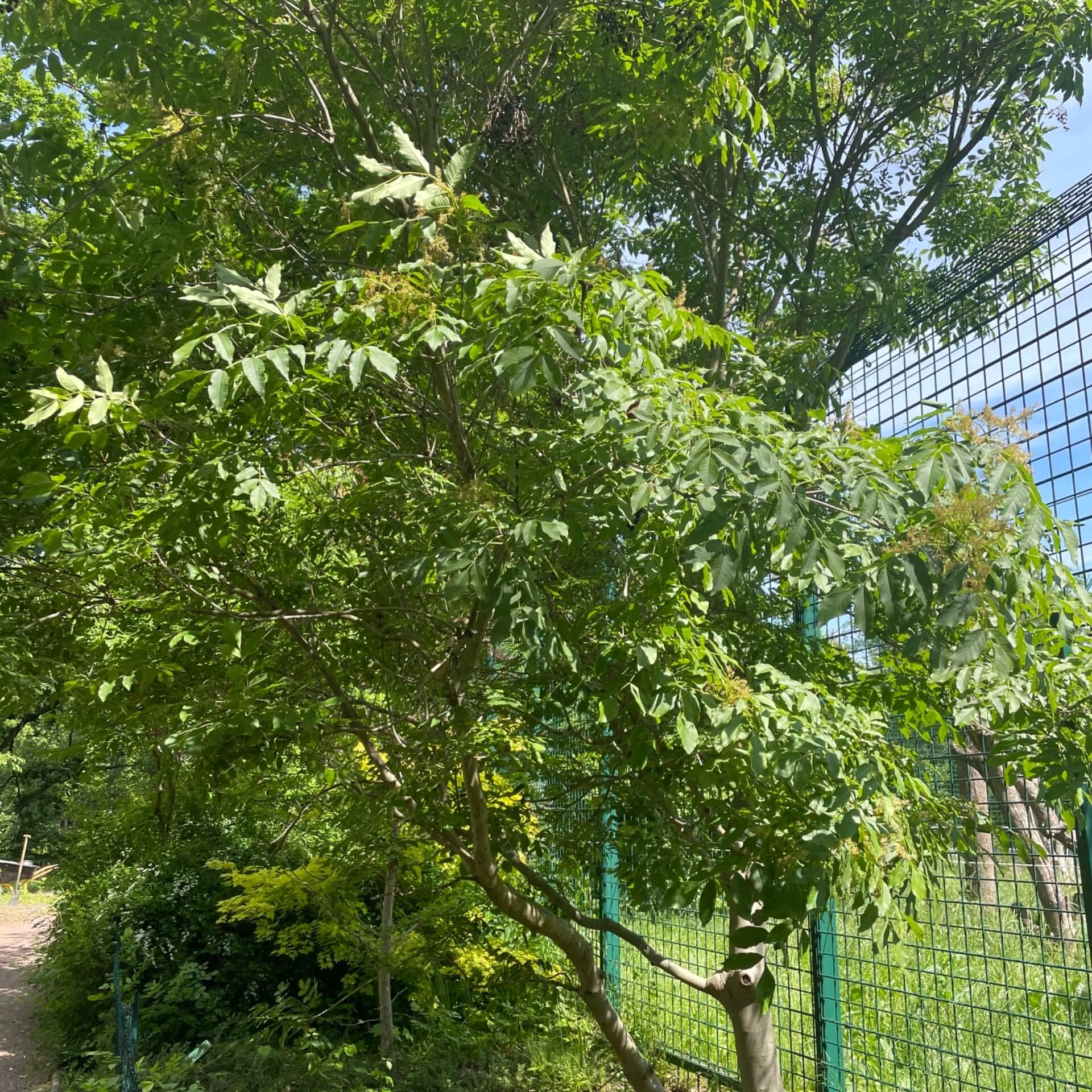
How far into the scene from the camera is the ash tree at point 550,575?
183 centimetres

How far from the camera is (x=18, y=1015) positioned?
8516 millimetres

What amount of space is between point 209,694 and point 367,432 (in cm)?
111

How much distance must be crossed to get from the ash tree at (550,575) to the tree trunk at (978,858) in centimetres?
27

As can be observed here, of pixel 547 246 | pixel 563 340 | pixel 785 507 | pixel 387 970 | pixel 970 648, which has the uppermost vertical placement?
pixel 547 246

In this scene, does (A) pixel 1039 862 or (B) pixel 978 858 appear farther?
(B) pixel 978 858

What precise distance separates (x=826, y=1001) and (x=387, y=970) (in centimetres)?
244

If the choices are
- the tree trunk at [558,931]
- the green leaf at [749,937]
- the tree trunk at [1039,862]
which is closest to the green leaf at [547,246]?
the green leaf at [749,937]

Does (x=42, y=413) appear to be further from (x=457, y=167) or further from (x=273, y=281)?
(x=457, y=167)

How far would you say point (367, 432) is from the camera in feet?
9.98

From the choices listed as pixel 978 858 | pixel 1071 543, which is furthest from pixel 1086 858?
pixel 1071 543

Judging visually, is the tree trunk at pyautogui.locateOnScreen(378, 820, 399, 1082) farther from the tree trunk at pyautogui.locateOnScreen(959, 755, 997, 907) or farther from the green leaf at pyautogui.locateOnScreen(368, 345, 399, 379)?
the green leaf at pyautogui.locateOnScreen(368, 345, 399, 379)

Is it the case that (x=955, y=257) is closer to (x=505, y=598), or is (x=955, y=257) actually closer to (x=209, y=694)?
(x=505, y=598)

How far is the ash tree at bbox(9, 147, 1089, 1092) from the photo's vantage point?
1834 mm

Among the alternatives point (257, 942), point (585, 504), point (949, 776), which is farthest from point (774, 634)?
point (257, 942)
